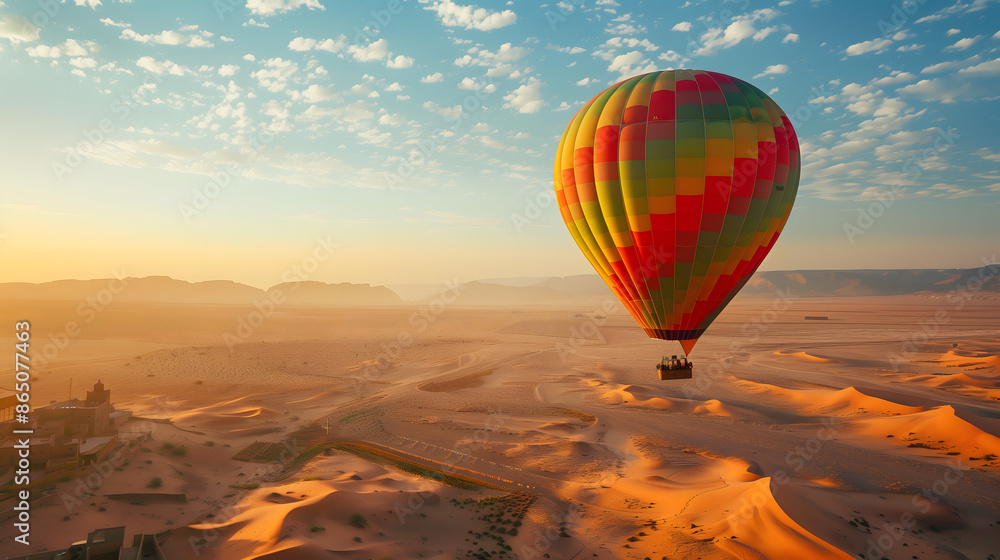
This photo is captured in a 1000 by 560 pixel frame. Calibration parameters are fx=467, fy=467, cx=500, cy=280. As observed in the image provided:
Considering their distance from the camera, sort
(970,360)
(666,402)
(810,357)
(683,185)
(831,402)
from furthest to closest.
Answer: (810,357) < (970,360) < (666,402) < (831,402) < (683,185)

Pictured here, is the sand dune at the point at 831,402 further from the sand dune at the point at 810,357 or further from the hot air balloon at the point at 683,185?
the hot air balloon at the point at 683,185

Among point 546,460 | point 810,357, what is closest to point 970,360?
point 810,357

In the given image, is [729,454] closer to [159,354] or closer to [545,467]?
[545,467]

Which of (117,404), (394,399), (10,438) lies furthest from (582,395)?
(117,404)

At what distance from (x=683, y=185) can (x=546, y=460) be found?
56.2 ft

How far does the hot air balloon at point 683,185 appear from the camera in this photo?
19.6m

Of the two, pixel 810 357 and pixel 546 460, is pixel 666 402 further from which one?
pixel 810 357

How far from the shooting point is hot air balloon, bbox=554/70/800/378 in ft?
64.4

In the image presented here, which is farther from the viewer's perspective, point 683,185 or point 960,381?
point 960,381

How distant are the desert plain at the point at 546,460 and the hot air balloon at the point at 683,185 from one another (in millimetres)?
7913

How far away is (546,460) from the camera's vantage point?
27.2 meters

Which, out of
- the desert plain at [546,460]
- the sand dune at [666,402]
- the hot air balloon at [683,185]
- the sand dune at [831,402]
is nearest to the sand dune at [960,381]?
the desert plain at [546,460]

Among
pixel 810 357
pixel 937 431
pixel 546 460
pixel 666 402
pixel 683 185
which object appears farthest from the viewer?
pixel 810 357

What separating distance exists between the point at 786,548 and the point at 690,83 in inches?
734
